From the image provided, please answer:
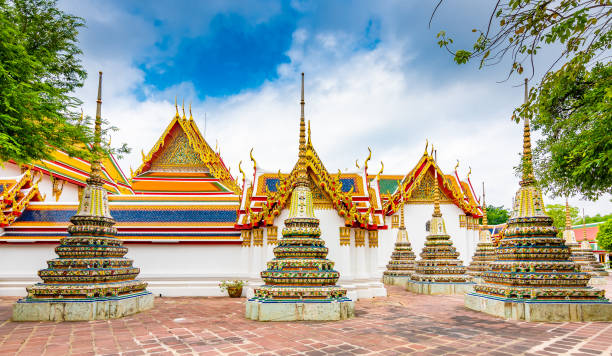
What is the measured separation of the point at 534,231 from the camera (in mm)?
9297

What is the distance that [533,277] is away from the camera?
8.70m

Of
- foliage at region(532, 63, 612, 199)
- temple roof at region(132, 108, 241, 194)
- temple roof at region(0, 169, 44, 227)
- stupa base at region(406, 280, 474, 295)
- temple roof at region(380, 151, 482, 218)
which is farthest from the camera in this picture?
temple roof at region(380, 151, 482, 218)

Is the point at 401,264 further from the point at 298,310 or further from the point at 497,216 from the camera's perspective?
the point at 497,216

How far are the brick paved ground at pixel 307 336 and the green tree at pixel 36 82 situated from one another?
11.0ft

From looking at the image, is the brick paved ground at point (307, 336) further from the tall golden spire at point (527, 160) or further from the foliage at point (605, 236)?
the foliage at point (605, 236)

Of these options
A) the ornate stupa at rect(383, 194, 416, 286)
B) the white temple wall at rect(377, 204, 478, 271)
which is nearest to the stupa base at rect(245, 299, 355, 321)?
the ornate stupa at rect(383, 194, 416, 286)

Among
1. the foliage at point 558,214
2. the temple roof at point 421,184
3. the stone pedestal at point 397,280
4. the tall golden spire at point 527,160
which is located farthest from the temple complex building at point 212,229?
the foliage at point 558,214

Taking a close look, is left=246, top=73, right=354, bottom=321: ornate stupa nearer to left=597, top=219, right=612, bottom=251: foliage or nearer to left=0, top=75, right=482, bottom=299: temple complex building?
left=0, top=75, right=482, bottom=299: temple complex building

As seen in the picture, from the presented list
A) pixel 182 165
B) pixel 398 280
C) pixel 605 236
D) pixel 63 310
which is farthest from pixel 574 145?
pixel 605 236

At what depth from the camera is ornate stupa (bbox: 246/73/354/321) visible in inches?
316

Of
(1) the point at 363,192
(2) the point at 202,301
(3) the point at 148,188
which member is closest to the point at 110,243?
(2) the point at 202,301

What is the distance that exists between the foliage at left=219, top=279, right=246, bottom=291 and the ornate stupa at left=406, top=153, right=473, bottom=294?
23.9 ft

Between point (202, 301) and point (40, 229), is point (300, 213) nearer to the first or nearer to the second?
point (202, 301)

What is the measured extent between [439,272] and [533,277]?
22.5ft
